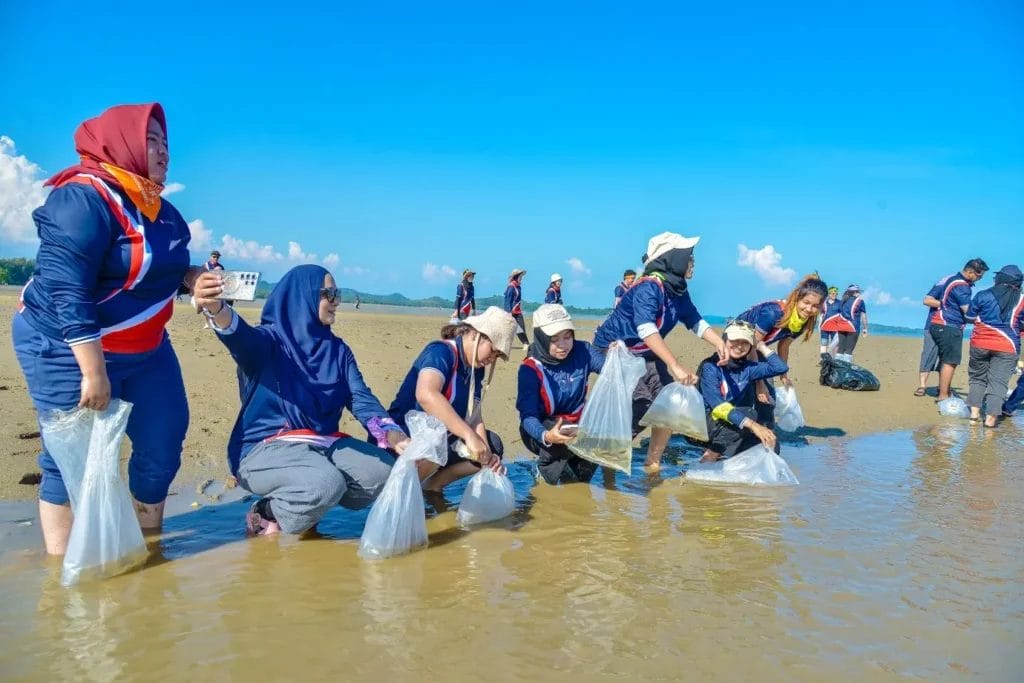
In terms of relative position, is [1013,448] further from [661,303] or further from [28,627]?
[28,627]

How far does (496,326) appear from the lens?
379cm

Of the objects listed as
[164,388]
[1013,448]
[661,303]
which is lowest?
[1013,448]

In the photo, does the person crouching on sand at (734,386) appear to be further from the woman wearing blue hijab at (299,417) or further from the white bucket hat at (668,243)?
the woman wearing blue hijab at (299,417)

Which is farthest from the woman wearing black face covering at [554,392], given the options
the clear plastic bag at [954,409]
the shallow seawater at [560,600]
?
the clear plastic bag at [954,409]

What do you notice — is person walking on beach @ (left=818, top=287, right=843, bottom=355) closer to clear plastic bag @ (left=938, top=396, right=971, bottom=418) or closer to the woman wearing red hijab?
clear plastic bag @ (left=938, top=396, right=971, bottom=418)

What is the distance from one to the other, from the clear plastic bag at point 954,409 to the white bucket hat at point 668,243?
5.25 m

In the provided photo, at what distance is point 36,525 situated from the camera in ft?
11.4

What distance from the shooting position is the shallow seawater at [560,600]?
7.46 feet

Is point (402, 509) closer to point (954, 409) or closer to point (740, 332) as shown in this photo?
point (740, 332)

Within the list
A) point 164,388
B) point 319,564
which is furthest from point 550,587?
point 164,388

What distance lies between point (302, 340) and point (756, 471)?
3073 millimetres

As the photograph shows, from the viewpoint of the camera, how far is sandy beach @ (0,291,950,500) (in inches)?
187

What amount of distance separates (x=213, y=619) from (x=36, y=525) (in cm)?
154

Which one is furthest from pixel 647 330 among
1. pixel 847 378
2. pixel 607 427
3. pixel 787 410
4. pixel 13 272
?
pixel 13 272
